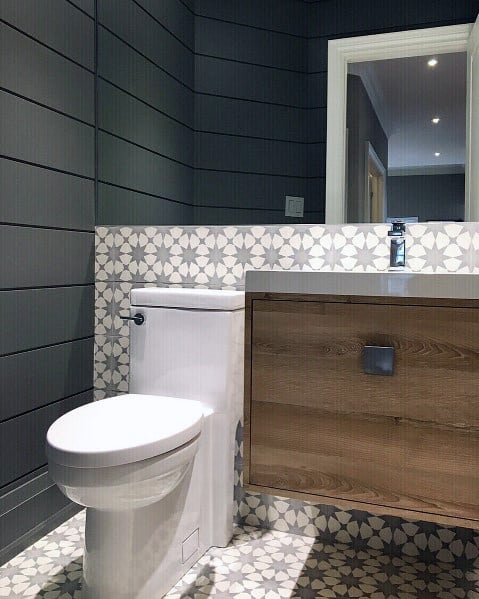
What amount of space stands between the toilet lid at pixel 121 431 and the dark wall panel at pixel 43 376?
335 mm

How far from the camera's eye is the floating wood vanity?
1243mm

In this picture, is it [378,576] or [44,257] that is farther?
[44,257]

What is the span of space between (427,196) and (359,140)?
0.29m

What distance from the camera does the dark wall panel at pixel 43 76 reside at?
5.82 feet

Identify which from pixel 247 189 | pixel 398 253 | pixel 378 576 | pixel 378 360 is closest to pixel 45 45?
pixel 247 189

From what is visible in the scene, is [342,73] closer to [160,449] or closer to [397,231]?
[397,231]

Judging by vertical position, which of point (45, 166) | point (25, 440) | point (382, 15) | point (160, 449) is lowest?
point (25, 440)

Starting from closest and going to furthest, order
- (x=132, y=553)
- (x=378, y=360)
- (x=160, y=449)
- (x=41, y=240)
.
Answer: (x=378, y=360)
(x=160, y=449)
(x=132, y=553)
(x=41, y=240)

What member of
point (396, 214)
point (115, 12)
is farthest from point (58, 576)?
point (115, 12)

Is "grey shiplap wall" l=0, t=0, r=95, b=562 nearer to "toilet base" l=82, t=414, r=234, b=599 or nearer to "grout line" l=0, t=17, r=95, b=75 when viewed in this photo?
"grout line" l=0, t=17, r=95, b=75

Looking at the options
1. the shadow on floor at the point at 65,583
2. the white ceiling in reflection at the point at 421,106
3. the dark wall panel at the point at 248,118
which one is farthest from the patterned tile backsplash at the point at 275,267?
the shadow on floor at the point at 65,583

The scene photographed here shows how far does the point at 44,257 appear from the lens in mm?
1984

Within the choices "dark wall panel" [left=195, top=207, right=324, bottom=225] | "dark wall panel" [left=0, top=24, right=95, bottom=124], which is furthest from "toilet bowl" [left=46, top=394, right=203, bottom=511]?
"dark wall panel" [left=0, top=24, right=95, bottom=124]

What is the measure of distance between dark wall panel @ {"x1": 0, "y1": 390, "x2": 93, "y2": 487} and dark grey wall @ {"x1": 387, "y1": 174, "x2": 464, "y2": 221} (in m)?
1.33
